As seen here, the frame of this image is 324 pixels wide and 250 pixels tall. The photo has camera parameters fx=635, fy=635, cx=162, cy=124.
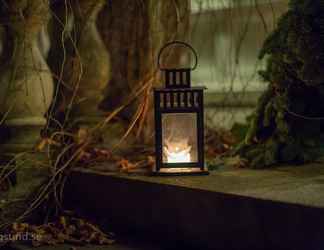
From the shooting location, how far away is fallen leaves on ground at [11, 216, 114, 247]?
8.86 feet

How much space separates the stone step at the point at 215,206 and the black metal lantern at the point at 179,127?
0.31ft

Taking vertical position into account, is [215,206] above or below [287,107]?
below

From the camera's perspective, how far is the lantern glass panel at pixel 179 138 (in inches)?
107

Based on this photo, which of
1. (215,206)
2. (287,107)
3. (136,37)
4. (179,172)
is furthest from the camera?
(136,37)

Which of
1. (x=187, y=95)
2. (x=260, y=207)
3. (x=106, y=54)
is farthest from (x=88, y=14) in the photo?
(x=260, y=207)

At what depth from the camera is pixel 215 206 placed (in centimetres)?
235

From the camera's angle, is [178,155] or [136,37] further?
A: [136,37]

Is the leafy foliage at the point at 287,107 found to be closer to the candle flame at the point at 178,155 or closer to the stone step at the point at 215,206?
the stone step at the point at 215,206

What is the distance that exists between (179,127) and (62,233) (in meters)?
0.69

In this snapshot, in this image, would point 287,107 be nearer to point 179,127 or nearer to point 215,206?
point 179,127

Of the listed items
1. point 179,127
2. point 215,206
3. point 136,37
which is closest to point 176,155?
point 179,127

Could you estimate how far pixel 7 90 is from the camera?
121 inches

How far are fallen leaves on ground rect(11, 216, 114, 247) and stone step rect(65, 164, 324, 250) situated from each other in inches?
4.4

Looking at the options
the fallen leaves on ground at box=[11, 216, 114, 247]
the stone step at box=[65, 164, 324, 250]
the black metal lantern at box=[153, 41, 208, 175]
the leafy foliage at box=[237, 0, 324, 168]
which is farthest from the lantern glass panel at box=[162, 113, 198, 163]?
the fallen leaves on ground at box=[11, 216, 114, 247]
